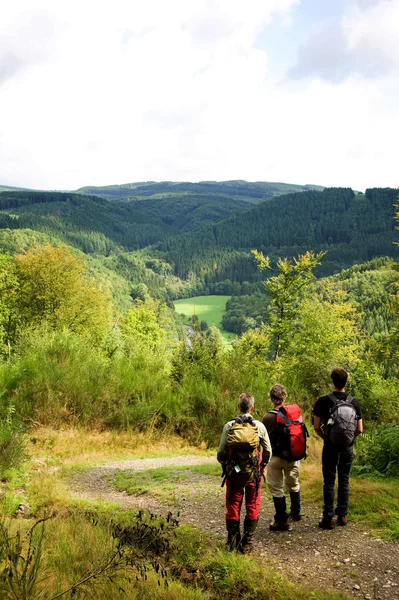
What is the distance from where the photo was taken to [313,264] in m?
23.4

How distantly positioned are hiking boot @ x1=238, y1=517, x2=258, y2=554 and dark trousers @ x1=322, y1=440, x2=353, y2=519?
1.07 meters

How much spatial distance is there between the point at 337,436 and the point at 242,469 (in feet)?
4.29

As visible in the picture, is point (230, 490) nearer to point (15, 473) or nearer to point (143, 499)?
point (143, 499)

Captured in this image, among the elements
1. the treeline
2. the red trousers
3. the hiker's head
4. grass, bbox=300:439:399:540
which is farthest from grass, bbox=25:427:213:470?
the hiker's head

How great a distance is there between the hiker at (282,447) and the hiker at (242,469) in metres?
0.49

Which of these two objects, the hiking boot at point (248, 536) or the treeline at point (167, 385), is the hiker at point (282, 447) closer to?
the hiking boot at point (248, 536)

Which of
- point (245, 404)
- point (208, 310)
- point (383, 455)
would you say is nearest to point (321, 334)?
point (383, 455)

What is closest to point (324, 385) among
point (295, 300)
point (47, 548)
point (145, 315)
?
point (295, 300)

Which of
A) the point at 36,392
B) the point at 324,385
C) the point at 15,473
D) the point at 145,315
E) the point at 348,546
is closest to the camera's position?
the point at 348,546

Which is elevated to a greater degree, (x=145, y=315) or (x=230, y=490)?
(x=230, y=490)

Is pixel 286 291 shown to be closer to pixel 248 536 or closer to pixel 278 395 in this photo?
pixel 278 395

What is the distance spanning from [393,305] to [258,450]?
1380 centimetres

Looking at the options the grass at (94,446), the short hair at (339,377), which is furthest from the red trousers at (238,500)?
the grass at (94,446)

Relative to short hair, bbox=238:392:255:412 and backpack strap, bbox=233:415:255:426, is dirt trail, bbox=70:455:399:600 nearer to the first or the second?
backpack strap, bbox=233:415:255:426
